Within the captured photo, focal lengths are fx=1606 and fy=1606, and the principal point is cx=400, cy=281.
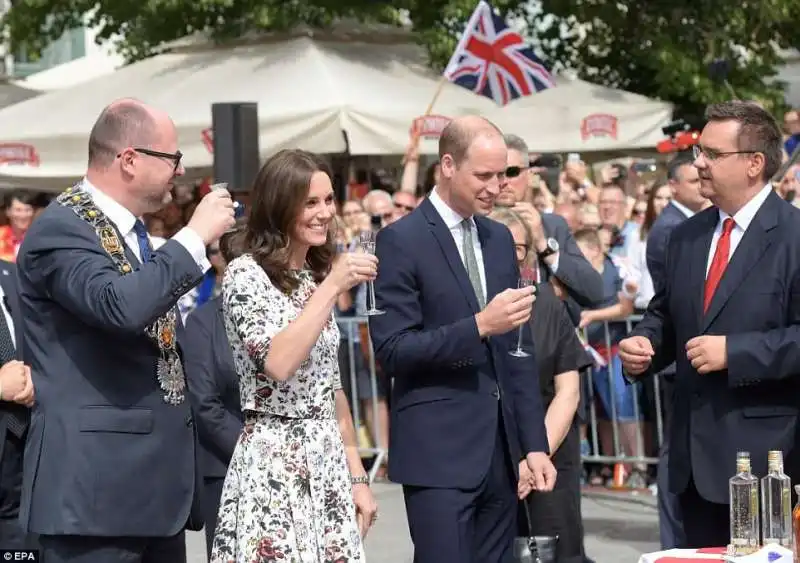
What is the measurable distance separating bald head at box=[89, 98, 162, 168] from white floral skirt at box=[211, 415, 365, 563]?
3.19ft

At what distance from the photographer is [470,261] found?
6.06m

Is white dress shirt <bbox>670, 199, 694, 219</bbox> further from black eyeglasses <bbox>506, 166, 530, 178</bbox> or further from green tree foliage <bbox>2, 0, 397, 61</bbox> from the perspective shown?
green tree foliage <bbox>2, 0, 397, 61</bbox>

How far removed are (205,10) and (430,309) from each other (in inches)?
573

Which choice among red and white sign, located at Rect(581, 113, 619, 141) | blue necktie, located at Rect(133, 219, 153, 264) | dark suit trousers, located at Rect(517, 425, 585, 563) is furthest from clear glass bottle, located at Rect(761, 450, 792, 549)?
red and white sign, located at Rect(581, 113, 619, 141)

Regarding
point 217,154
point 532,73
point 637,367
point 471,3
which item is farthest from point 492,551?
point 471,3

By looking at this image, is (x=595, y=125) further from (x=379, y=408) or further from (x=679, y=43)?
(x=679, y=43)

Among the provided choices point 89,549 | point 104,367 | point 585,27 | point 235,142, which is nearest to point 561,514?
point 89,549

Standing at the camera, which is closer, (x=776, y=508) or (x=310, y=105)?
(x=776, y=508)

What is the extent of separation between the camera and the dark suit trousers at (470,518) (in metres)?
5.87

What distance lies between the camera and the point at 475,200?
6.04 metres

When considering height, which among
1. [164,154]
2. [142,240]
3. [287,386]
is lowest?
[287,386]

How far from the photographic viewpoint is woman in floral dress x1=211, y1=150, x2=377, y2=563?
16.7ft

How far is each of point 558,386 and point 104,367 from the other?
9.82 feet

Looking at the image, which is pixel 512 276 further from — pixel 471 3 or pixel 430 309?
pixel 471 3
